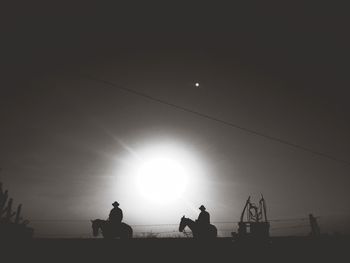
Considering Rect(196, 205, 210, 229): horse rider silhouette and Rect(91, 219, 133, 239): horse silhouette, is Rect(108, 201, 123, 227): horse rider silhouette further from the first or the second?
Rect(196, 205, 210, 229): horse rider silhouette

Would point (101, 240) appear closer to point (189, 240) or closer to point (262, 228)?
point (189, 240)

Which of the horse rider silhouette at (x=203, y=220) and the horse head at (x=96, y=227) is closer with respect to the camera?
the horse rider silhouette at (x=203, y=220)

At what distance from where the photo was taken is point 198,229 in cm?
1609

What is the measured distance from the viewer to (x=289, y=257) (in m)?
11.8

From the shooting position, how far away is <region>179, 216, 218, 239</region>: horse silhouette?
15.7 m

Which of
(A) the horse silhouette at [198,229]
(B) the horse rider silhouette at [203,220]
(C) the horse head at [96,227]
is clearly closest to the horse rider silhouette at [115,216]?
(C) the horse head at [96,227]

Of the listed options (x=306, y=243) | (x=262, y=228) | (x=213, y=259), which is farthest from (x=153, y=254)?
(x=262, y=228)

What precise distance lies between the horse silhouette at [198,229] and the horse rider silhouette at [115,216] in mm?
3712

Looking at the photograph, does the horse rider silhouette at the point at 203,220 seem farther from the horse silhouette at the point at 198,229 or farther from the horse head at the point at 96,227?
the horse head at the point at 96,227

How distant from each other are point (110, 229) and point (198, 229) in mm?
5076

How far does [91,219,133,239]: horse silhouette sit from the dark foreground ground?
15.4 ft

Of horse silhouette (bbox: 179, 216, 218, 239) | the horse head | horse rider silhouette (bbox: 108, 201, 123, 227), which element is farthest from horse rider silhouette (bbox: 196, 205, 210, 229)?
the horse head

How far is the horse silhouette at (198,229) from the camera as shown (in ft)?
51.5

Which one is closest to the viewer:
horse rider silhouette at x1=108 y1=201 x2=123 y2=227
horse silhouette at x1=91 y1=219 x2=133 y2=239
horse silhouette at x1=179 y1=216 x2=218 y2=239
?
horse silhouette at x1=179 y1=216 x2=218 y2=239
